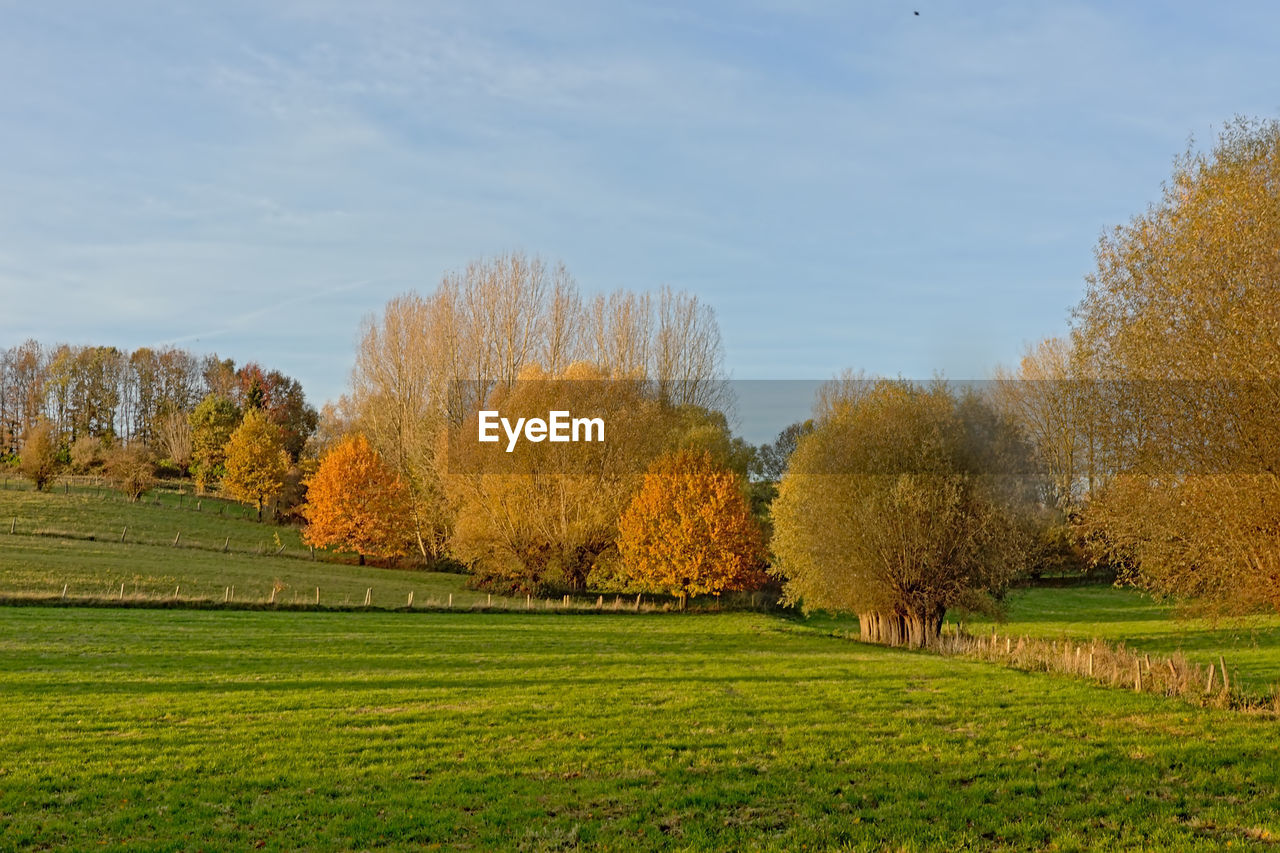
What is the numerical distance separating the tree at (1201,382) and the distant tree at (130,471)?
8536 centimetres

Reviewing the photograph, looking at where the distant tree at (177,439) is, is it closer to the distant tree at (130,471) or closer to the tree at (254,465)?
the distant tree at (130,471)

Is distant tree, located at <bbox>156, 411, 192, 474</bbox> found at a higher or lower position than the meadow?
higher

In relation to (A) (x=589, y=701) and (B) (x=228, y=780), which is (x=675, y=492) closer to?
(A) (x=589, y=701)

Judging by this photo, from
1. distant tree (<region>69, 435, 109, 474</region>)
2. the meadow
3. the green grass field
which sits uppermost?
distant tree (<region>69, 435, 109, 474</region>)

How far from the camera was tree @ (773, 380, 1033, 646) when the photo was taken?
3534 centimetres

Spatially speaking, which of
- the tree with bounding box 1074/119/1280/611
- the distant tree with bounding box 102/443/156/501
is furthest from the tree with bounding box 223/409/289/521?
the tree with bounding box 1074/119/1280/611

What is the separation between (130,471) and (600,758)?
84.1 m

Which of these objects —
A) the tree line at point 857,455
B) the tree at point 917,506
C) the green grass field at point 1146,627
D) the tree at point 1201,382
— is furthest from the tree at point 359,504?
the tree at point 1201,382

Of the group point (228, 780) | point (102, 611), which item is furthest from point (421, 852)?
point (102, 611)

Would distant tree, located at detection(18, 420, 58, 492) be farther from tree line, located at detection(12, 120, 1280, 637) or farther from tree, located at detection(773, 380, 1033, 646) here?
tree, located at detection(773, 380, 1033, 646)

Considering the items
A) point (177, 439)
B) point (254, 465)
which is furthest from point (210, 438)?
point (254, 465)

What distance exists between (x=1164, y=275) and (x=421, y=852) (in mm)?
21182

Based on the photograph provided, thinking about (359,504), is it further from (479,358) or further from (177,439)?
(177,439)

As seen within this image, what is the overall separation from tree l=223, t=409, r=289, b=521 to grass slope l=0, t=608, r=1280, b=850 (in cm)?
6476
